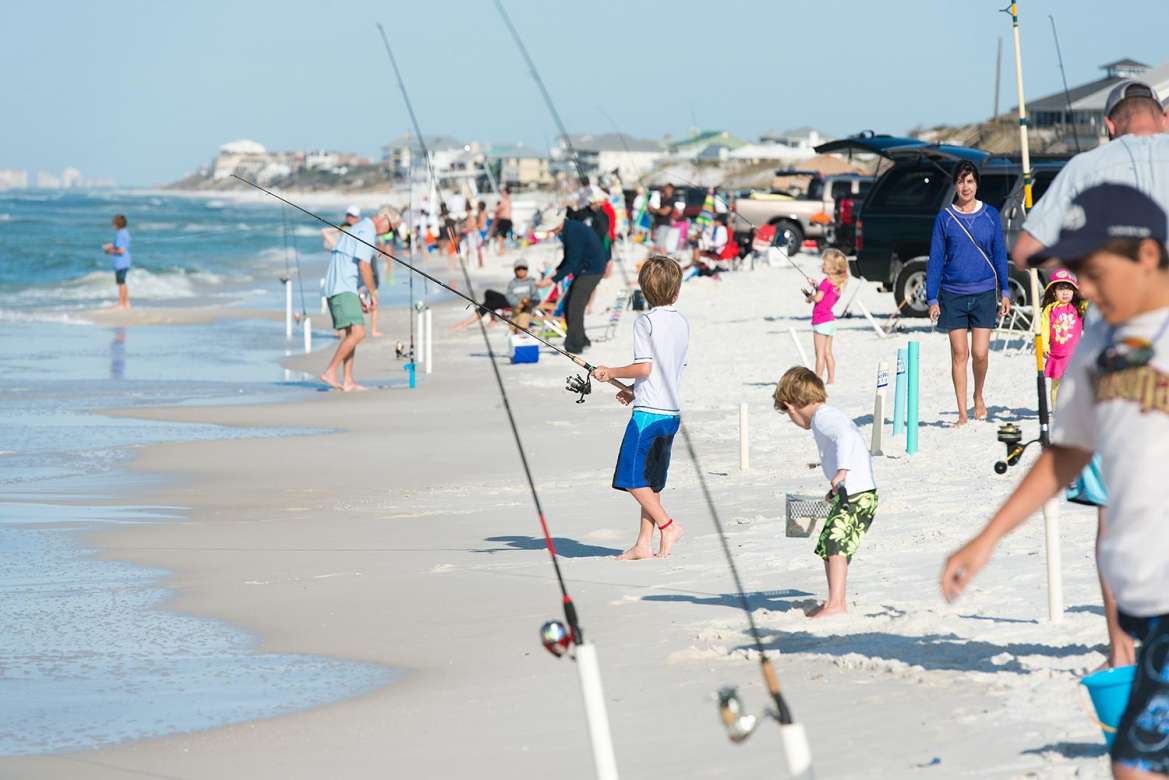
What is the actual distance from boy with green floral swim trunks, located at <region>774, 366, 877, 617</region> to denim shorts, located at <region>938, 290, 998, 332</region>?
461cm

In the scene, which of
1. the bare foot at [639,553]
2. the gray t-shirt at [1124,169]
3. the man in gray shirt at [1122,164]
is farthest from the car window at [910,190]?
the gray t-shirt at [1124,169]

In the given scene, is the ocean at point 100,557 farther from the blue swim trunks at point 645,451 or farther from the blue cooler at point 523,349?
the blue swim trunks at point 645,451

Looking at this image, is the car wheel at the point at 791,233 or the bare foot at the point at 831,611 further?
the car wheel at the point at 791,233

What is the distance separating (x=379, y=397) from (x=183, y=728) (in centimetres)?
985

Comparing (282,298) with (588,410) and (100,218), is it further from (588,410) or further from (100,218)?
(100,218)

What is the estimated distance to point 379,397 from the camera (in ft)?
50.0

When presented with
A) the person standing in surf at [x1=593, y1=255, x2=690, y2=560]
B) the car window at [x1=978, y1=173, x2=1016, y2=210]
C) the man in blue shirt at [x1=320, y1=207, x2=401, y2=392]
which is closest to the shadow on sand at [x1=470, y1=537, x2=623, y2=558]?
the person standing in surf at [x1=593, y1=255, x2=690, y2=560]

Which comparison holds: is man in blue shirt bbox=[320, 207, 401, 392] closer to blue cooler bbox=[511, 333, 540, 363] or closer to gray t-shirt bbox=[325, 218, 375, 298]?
gray t-shirt bbox=[325, 218, 375, 298]

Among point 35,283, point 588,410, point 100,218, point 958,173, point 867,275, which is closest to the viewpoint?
point 958,173

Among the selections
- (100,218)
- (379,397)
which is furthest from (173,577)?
(100,218)

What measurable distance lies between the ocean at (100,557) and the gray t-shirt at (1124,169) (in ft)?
9.42

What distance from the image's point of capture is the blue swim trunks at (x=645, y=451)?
761cm

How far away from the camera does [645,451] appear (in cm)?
760

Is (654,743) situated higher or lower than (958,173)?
lower
